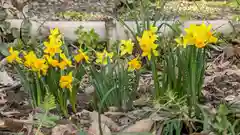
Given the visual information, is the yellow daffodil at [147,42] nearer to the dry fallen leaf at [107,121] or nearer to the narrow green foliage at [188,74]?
the narrow green foliage at [188,74]

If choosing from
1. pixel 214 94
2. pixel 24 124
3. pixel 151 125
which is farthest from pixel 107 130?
pixel 214 94

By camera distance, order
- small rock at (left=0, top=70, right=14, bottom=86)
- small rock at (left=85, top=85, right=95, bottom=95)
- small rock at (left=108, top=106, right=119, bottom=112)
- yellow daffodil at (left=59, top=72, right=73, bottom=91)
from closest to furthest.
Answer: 1. yellow daffodil at (left=59, top=72, right=73, bottom=91)
2. small rock at (left=108, top=106, right=119, bottom=112)
3. small rock at (left=85, top=85, right=95, bottom=95)
4. small rock at (left=0, top=70, right=14, bottom=86)

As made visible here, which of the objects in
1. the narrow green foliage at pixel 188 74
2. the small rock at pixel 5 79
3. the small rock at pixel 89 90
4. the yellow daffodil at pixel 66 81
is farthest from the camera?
the small rock at pixel 5 79

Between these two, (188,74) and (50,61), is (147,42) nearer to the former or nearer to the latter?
(188,74)

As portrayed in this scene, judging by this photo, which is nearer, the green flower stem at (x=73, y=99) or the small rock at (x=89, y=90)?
the green flower stem at (x=73, y=99)

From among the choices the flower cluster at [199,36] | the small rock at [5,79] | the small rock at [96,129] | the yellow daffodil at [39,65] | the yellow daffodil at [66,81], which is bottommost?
the small rock at [96,129]

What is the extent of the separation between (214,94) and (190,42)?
67cm

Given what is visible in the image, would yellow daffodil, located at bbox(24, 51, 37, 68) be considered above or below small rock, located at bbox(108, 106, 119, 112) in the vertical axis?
above

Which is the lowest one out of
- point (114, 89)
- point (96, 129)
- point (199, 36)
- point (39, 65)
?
point (96, 129)

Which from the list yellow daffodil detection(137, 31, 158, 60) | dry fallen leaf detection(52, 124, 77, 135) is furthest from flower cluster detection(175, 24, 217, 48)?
dry fallen leaf detection(52, 124, 77, 135)

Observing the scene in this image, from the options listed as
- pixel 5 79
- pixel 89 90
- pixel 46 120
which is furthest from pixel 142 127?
pixel 5 79

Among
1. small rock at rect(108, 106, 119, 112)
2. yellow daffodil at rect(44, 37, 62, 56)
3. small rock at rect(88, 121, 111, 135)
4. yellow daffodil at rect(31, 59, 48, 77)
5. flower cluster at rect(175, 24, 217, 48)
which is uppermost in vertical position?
flower cluster at rect(175, 24, 217, 48)

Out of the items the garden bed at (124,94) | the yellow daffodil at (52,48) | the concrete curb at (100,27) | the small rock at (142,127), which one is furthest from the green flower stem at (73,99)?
the concrete curb at (100,27)

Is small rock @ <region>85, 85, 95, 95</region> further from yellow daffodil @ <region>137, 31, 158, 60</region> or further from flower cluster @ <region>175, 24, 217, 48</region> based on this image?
flower cluster @ <region>175, 24, 217, 48</region>
